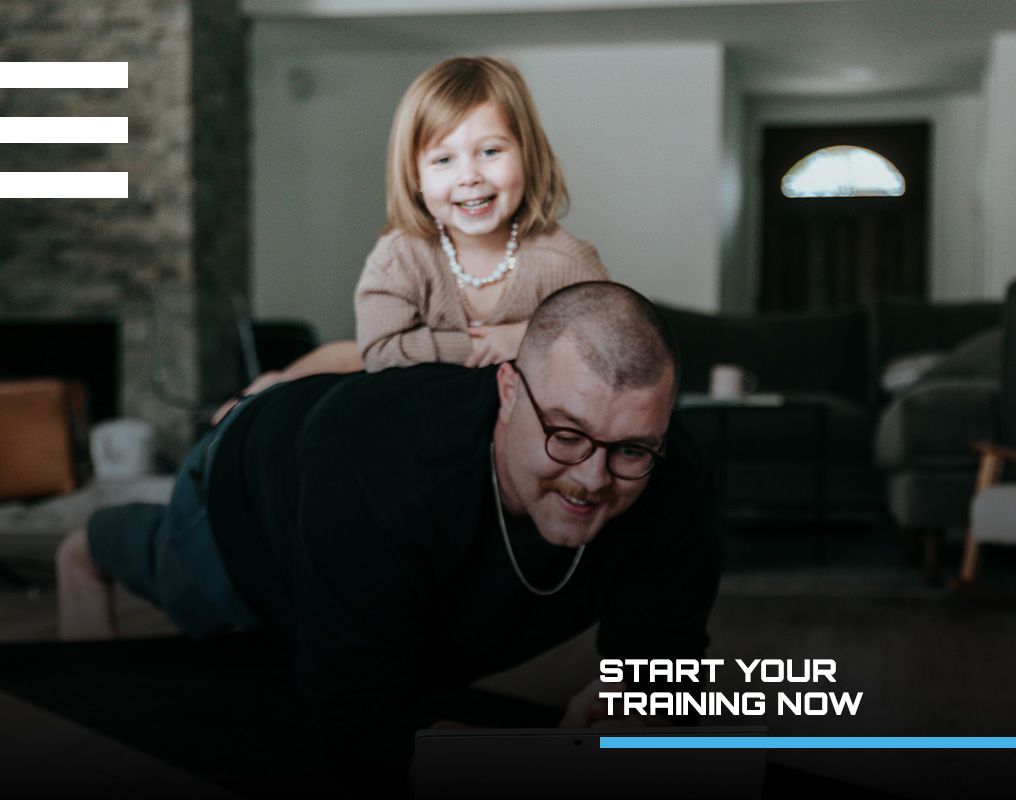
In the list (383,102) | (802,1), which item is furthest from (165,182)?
(802,1)

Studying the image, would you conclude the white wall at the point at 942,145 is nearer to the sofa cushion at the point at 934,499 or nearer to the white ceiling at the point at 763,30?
the white ceiling at the point at 763,30

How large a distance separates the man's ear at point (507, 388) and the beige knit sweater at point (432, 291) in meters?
0.08

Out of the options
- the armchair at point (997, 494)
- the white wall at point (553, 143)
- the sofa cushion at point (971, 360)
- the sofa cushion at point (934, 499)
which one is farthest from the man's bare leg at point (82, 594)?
the sofa cushion at point (971, 360)

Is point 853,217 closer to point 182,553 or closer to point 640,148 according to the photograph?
point 640,148

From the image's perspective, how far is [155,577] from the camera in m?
1.32

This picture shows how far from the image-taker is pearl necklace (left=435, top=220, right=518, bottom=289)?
3.26 ft

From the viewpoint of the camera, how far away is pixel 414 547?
1.00 meters

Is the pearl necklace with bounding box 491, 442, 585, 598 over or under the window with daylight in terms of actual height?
under

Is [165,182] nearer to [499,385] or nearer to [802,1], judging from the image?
[499,385]

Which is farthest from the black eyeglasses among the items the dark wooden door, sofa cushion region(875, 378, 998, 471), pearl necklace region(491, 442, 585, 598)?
sofa cushion region(875, 378, 998, 471)

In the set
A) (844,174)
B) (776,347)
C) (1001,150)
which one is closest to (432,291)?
(844,174)

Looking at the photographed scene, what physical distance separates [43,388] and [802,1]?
1267 millimetres

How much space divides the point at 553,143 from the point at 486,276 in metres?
0.14

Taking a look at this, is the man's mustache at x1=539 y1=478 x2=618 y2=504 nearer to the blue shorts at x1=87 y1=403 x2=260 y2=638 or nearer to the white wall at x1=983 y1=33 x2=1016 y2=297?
the blue shorts at x1=87 y1=403 x2=260 y2=638
